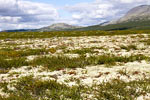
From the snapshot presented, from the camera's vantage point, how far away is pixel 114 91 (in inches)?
313

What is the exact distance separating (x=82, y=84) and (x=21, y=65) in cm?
651

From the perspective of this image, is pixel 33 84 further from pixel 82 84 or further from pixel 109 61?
pixel 109 61

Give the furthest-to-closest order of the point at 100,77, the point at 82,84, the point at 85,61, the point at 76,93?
the point at 85,61 → the point at 100,77 → the point at 82,84 → the point at 76,93

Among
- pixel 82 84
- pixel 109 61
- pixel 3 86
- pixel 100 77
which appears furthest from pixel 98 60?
pixel 3 86

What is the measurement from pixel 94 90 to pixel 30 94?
2.65 metres

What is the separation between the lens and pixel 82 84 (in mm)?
8961

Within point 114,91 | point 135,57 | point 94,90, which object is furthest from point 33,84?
point 135,57

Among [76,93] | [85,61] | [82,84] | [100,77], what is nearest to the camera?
[76,93]

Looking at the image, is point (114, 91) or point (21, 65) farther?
point (21, 65)

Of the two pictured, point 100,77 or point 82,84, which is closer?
point 82,84

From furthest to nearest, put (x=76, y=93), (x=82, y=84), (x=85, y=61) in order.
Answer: (x=85, y=61) → (x=82, y=84) → (x=76, y=93)

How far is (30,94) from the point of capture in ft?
26.9

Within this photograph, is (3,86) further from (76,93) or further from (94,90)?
(94,90)

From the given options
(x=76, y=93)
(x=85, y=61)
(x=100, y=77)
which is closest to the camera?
(x=76, y=93)
